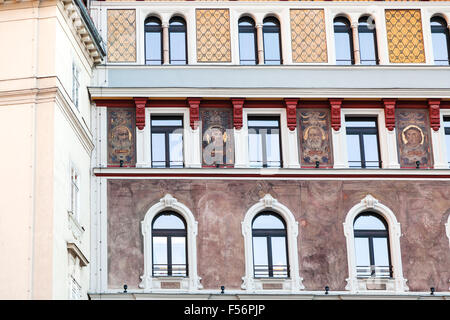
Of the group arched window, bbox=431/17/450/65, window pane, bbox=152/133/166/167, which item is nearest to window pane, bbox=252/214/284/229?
window pane, bbox=152/133/166/167

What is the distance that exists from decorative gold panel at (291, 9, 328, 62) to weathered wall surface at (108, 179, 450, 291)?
4.34 m

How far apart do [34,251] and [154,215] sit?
5914mm

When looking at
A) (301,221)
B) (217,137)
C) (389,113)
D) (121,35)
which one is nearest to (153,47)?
(121,35)

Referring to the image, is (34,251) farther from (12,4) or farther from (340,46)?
(340,46)

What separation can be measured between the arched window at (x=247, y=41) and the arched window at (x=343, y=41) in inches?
107

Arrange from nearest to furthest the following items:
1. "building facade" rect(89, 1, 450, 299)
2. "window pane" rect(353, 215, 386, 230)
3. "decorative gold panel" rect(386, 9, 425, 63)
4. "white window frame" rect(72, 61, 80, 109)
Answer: "white window frame" rect(72, 61, 80, 109) < "building facade" rect(89, 1, 450, 299) < "window pane" rect(353, 215, 386, 230) < "decorative gold panel" rect(386, 9, 425, 63)

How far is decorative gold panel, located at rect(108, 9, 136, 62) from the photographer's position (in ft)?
127

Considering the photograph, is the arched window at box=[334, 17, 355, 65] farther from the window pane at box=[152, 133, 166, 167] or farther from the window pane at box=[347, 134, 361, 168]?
the window pane at box=[152, 133, 166, 167]

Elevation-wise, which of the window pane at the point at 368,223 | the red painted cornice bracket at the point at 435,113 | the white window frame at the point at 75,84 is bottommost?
the window pane at the point at 368,223

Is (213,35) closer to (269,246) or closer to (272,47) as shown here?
(272,47)

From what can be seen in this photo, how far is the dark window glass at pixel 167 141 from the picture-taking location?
37562mm

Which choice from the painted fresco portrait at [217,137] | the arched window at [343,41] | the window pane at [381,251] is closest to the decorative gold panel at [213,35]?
the painted fresco portrait at [217,137]

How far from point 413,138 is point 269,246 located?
5.88 metres

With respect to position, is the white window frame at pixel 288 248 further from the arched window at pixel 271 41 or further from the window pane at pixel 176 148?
the arched window at pixel 271 41
